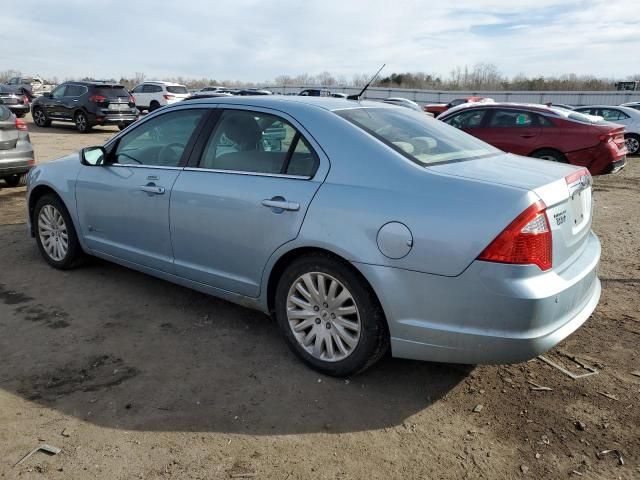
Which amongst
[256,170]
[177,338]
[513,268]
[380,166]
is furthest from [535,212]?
[177,338]

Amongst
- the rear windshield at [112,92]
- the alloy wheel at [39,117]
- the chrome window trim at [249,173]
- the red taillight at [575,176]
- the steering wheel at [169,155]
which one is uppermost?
the rear windshield at [112,92]

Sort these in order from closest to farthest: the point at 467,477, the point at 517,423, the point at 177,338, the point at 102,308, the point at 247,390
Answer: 1. the point at 467,477
2. the point at 517,423
3. the point at 247,390
4. the point at 177,338
5. the point at 102,308

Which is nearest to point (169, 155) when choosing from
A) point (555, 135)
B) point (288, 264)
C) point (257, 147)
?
point (257, 147)

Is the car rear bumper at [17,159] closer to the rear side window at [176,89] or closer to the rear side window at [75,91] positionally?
the rear side window at [75,91]

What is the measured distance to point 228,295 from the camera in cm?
370

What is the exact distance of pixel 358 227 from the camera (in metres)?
2.91

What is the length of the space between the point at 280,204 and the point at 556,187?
1.52 m

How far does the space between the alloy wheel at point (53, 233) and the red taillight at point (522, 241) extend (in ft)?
12.9

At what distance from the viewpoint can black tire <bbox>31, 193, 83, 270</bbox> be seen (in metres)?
4.92

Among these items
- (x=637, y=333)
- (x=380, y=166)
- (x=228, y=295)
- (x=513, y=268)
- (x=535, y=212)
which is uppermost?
(x=380, y=166)

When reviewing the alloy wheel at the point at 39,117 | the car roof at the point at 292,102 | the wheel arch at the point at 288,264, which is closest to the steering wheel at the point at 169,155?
the car roof at the point at 292,102

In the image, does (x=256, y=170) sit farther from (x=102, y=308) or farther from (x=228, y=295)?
(x=102, y=308)

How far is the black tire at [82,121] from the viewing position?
19.2 m

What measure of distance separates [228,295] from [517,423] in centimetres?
196
